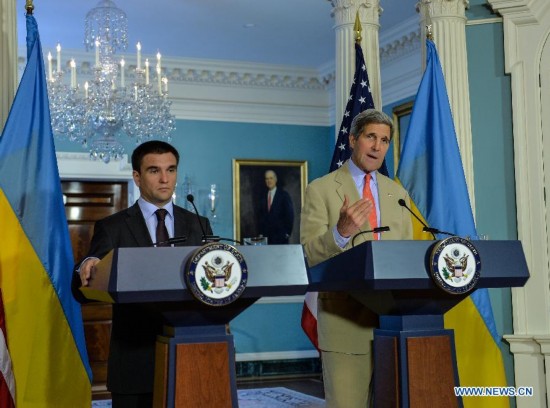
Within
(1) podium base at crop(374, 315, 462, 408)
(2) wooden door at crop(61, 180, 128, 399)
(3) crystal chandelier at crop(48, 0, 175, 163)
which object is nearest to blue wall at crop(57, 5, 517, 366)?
(2) wooden door at crop(61, 180, 128, 399)

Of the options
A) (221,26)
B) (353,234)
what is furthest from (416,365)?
(221,26)

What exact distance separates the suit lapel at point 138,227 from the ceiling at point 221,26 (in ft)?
15.7

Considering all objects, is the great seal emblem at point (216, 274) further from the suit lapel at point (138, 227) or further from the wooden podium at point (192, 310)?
the suit lapel at point (138, 227)

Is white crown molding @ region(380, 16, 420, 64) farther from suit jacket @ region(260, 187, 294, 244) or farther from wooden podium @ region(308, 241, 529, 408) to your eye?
wooden podium @ region(308, 241, 529, 408)

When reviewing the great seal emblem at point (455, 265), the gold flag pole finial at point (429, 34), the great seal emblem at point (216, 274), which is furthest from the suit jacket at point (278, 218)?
the great seal emblem at point (216, 274)

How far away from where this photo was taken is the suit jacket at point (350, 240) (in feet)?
8.91

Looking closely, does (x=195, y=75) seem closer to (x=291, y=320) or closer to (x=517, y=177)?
(x=291, y=320)

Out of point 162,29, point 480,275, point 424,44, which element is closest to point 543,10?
point 424,44

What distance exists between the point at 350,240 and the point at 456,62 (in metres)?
2.35

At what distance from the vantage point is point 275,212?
923cm

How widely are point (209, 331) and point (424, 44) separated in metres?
3.00

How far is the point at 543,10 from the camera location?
4.79 m

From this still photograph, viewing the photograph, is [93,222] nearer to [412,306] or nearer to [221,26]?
[221,26]

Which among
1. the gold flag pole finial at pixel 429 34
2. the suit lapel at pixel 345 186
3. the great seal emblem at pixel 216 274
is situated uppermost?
the gold flag pole finial at pixel 429 34
